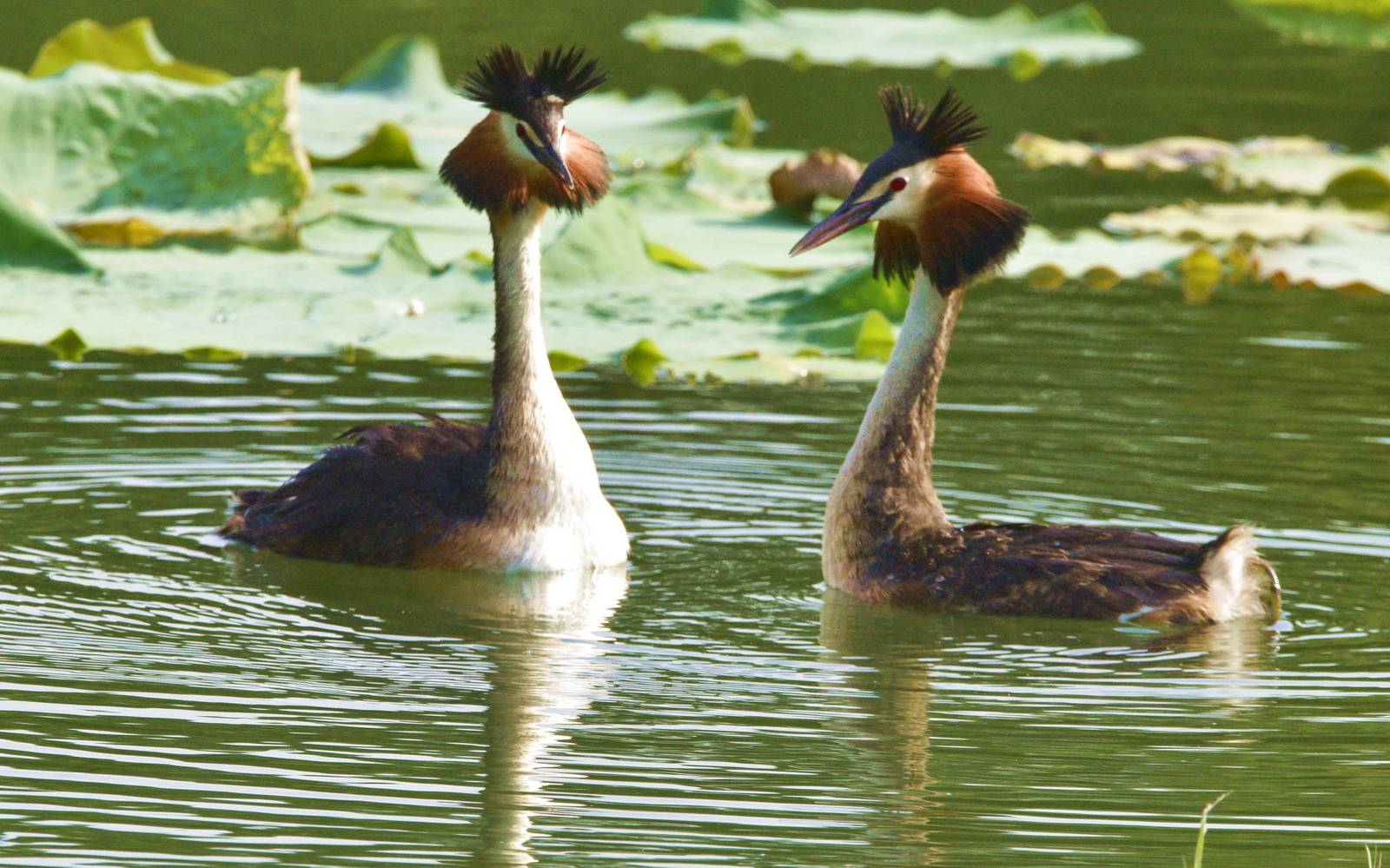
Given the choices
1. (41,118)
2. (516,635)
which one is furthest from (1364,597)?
(41,118)

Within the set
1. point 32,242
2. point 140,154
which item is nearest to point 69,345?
point 32,242

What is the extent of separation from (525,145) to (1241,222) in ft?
25.9

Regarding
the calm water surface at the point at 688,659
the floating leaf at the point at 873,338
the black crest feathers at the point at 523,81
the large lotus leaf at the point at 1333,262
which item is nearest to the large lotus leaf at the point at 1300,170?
the large lotus leaf at the point at 1333,262

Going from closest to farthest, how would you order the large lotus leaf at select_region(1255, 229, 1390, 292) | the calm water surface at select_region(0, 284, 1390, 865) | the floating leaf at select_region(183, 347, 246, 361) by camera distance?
the calm water surface at select_region(0, 284, 1390, 865) < the floating leaf at select_region(183, 347, 246, 361) < the large lotus leaf at select_region(1255, 229, 1390, 292)

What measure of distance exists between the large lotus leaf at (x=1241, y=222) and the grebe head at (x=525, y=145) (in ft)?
22.8

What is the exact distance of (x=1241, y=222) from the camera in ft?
50.7

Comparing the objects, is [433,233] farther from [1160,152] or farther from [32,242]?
[1160,152]

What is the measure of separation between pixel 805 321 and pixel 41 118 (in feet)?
18.1

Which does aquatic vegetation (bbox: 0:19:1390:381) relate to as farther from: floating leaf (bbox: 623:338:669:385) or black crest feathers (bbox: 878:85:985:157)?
black crest feathers (bbox: 878:85:985:157)

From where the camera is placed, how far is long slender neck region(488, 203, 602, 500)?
888cm

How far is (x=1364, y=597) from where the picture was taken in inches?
332

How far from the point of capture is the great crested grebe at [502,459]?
881 centimetres

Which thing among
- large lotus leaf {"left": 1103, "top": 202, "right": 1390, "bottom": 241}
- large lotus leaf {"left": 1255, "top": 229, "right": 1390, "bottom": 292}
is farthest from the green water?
large lotus leaf {"left": 1103, "top": 202, "right": 1390, "bottom": 241}

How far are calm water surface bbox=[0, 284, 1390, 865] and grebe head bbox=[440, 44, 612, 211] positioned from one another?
4.90 feet
